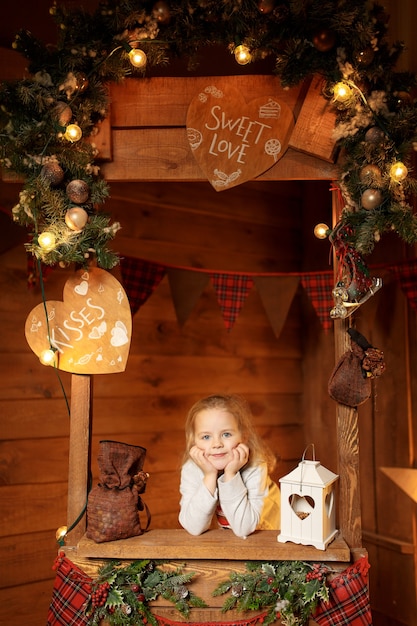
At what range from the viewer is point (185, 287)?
2.51 metres

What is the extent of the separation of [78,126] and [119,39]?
0.86ft

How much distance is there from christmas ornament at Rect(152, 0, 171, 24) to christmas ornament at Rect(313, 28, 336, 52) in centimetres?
40

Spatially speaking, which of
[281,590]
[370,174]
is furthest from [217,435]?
[370,174]

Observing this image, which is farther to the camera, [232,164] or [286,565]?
[232,164]

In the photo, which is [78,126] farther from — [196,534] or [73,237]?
[196,534]

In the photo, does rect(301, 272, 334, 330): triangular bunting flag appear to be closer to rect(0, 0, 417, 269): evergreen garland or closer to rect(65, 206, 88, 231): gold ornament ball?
rect(0, 0, 417, 269): evergreen garland

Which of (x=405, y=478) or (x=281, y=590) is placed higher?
(x=405, y=478)

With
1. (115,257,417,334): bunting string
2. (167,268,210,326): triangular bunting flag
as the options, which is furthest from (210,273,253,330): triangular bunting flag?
(167,268,210,326): triangular bunting flag

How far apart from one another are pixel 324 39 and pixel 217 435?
114 centimetres

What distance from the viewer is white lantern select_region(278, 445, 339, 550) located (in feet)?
5.27

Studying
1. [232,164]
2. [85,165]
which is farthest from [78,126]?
[232,164]

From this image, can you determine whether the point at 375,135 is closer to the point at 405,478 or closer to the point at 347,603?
the point at 347,603

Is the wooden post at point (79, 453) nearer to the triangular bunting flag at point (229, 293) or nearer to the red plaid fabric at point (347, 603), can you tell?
the red plaid fabric at point (347, 603)

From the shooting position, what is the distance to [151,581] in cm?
159
